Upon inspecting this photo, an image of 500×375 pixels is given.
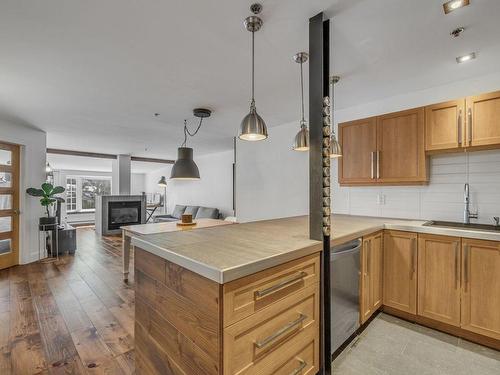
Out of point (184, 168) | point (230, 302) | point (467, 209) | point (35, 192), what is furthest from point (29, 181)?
point (467, 209)

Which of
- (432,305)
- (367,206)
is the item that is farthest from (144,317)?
(367,206)

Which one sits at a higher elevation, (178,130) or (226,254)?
(178,130)

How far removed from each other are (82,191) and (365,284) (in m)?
10.7

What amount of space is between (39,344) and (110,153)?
5.98m

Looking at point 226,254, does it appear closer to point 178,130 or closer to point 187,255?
point 187,255

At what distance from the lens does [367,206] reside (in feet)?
10.3

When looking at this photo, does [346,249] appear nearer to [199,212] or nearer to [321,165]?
[321,165]

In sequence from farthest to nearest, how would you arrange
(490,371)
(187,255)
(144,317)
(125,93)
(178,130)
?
(178,130) < (125,93) < (490,371) < (144,317) < (187,255)

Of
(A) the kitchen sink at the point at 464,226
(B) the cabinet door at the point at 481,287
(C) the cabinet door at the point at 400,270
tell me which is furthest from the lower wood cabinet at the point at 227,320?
(A) the kitchen sink at the point at 464,226

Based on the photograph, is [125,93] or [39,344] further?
[125,93]

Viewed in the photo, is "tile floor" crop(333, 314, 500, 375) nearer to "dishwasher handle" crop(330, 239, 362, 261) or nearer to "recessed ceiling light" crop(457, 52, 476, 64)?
"dishwasher handle" crop(330, 239, 362, 261)

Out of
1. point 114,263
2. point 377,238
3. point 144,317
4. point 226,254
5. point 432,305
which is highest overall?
point 226,254

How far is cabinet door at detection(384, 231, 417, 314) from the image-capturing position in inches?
88.4

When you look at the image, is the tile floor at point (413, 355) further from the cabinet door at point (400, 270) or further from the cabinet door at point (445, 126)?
the cabinet door at point (445, 126)
